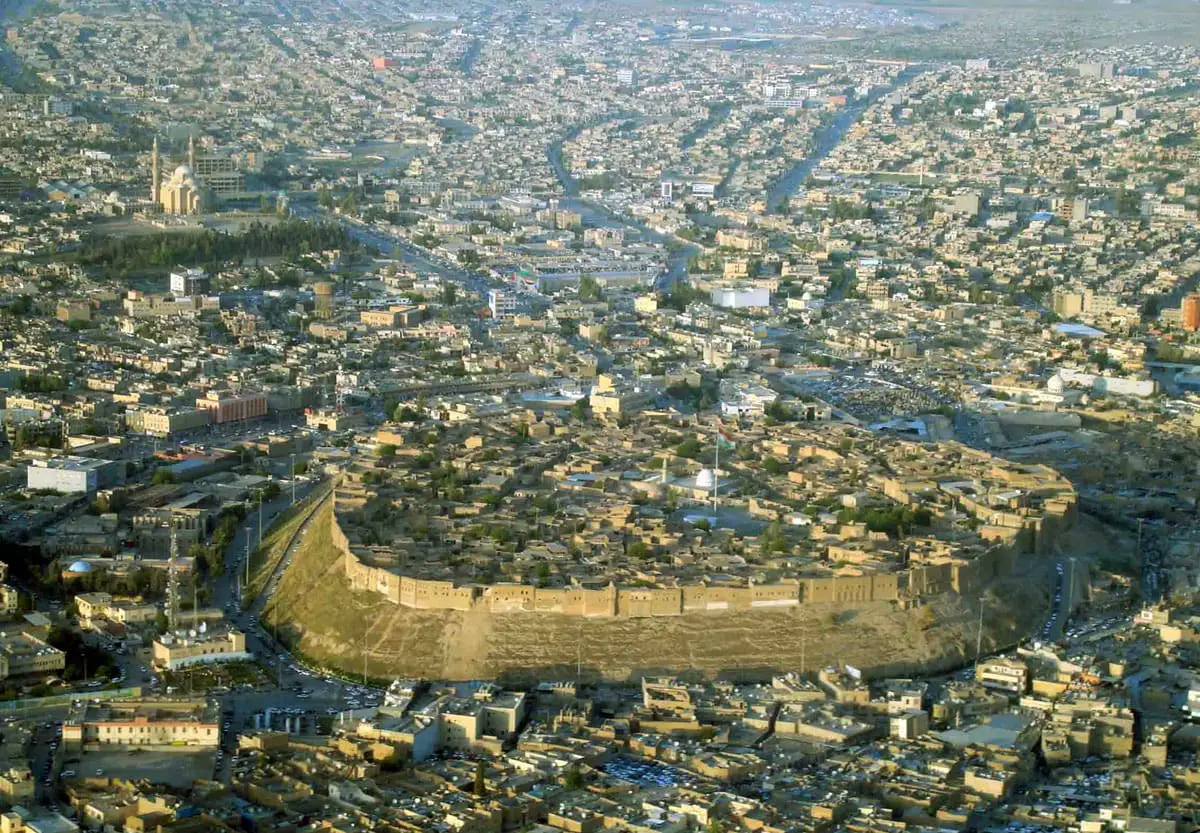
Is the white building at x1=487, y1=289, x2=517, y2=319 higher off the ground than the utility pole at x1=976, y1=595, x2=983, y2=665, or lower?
lower

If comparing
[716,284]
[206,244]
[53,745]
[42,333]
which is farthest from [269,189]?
[53,745]

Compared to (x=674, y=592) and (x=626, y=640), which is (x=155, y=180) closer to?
(x=674, y=592)

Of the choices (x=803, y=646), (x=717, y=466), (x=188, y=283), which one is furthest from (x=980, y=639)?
(x=188, y=283)

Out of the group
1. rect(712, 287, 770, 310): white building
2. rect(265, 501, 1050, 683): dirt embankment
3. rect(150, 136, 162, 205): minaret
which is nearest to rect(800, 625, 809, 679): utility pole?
rect(265, 501, 1050, 683): dirt embankment

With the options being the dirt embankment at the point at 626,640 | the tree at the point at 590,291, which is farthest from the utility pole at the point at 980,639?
the tree at the point at 590,291

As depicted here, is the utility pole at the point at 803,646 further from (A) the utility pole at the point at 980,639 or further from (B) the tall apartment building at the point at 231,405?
(B) the tall apartment building at the point at 231,405

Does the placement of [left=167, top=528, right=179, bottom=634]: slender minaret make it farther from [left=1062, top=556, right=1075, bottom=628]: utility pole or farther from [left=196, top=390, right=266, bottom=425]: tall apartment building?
[left=1062, top=556, right=1075, bottom=628]: utility pole

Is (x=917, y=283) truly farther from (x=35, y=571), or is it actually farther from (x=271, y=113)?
(x=271, y=113)
